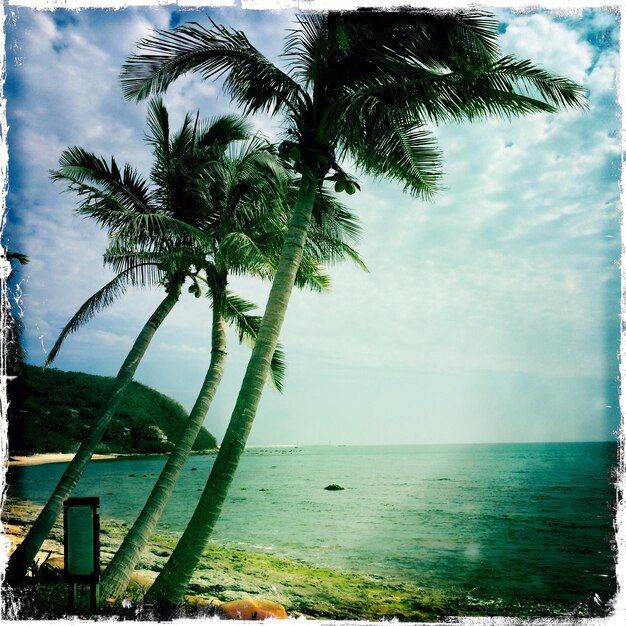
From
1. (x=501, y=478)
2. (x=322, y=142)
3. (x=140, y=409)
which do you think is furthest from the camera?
(x=501, y=478)

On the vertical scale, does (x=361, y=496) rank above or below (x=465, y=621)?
below

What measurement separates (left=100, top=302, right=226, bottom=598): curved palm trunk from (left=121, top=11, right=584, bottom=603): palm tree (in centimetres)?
243

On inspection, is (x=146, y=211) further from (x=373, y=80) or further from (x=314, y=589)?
(x=314, y=589)

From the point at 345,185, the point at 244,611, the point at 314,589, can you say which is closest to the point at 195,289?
the point at 345,185

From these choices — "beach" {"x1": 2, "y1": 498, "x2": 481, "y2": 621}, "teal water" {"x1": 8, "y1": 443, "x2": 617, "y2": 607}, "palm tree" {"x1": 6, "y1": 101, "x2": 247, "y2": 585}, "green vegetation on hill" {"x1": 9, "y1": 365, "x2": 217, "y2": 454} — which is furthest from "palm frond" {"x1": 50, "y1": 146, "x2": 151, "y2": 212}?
"green vegetation on hill" {"x1": 9, "y1": 365, "x2": 217, "y2": 454}

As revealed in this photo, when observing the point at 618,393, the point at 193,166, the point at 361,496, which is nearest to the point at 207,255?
the point at 193,166

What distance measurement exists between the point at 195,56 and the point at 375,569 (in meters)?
19.4

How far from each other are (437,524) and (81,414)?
28421 mm

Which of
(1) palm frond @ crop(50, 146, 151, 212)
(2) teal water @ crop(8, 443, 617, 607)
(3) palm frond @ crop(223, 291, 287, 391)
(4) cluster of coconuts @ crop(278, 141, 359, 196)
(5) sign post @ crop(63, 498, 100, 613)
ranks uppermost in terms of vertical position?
(1) palm frond @ crop(50, 146, 151, 212)

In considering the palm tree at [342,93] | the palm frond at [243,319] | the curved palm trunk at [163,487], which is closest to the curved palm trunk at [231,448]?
the palm tree at [342,93]

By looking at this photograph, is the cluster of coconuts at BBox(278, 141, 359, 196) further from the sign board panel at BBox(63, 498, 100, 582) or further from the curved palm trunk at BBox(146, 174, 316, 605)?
the sign board panel at BBox(63, 498, 100, 582)

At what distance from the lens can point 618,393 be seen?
5047mm

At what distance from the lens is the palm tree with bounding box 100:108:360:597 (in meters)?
7.71

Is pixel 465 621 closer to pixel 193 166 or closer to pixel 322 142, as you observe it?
pixel 322 142
